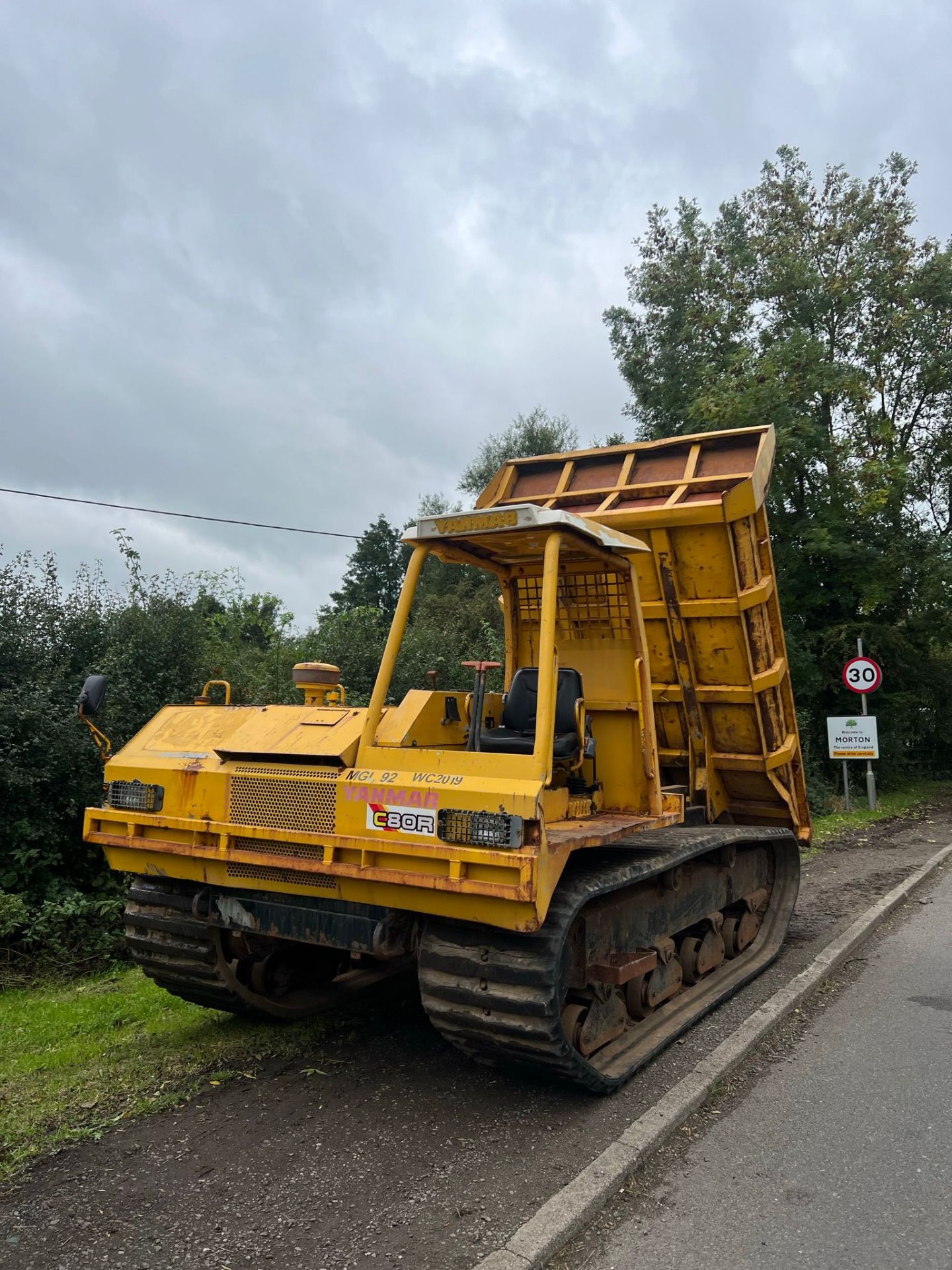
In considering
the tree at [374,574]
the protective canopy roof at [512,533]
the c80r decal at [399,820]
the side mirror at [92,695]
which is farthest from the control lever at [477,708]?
the tree at [374,574]

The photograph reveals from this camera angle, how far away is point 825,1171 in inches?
Answer: 143

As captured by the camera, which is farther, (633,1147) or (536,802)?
(633,1147)

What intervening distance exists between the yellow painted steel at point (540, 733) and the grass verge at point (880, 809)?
22.1ft

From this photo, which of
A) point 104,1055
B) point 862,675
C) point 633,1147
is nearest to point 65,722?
point 104,1055

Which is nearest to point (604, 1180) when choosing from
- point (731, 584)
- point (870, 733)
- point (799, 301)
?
point (731, 584)

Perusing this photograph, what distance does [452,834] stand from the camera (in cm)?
363

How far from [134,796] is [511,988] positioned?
2.09m

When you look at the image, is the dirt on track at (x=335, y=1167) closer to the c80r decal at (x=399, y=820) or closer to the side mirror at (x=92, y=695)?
the c80r decal at (x=399, y=820)

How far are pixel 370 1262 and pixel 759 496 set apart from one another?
4.34 meters

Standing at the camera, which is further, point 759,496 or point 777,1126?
point 759,496

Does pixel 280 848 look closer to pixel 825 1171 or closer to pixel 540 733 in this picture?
pixel 540 733

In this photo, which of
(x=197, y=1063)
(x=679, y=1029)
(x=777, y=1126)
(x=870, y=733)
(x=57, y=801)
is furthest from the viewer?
(x=870, y=733)

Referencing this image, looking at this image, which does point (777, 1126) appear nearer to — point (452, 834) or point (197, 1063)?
point (452, 834)

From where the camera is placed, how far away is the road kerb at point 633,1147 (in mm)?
3010
